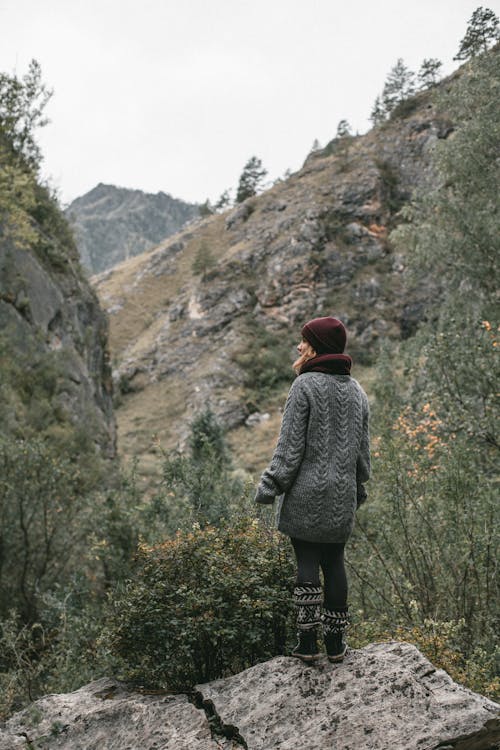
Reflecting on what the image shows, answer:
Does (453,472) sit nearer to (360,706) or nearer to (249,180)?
(360,706)

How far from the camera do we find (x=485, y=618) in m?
5.10

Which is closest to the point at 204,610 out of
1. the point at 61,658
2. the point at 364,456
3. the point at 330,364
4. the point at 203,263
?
the point at 364,456

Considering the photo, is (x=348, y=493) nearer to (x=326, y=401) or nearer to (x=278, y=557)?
(x=326, y=401)

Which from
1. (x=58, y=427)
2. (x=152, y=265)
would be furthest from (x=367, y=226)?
(x=58, y=427)

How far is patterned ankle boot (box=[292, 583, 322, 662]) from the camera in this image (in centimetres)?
363

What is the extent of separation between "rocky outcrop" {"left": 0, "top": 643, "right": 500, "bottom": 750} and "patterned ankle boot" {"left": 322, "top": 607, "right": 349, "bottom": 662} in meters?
0.08

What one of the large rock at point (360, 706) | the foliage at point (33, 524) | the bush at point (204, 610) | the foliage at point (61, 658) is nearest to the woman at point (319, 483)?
the large rock at point (360, 706)

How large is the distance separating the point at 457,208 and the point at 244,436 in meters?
21.3

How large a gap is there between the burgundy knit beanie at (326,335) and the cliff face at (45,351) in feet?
26.6

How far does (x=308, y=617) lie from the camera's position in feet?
11.9

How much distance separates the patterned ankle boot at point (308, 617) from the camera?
363 centimetres

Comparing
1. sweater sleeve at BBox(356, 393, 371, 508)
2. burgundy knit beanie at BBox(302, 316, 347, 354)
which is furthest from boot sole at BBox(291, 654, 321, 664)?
burgundy knit beanie at BBox(302, 316, 347, 354)

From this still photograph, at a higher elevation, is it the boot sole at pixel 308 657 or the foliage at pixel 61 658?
the boot sole at pixel 308 657

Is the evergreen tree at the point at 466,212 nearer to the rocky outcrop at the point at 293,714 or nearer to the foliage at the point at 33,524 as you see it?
the foliage at the point at 33,524
